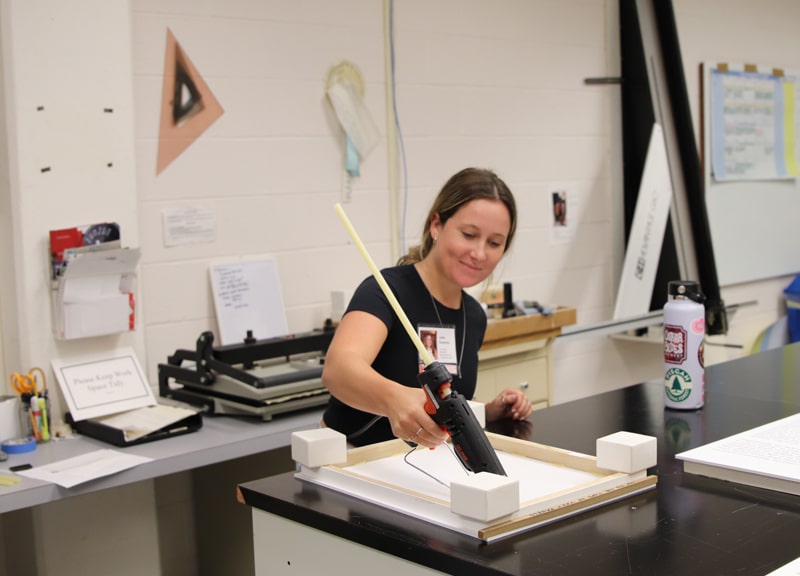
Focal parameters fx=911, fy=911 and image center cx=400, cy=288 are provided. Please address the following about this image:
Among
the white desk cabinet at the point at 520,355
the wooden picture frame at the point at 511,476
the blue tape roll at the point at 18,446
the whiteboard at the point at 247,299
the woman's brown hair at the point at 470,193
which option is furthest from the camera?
the white desk cabinet at the point at 520,355

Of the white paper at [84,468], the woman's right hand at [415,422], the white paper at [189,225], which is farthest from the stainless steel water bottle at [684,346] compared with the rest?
the white paper at [189,225]

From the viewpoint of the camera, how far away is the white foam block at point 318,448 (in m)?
1.29

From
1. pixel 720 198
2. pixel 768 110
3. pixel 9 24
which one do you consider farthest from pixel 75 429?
pixel 768 110

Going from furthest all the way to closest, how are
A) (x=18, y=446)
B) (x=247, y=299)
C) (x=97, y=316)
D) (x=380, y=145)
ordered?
(x=380, y=145) < (x=247, y=299) < (x=97, y=316) < (x=18, y=446)

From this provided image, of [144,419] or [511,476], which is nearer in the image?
[511,476]

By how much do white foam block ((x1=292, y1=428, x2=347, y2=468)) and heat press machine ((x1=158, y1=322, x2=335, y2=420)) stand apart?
1154 mm

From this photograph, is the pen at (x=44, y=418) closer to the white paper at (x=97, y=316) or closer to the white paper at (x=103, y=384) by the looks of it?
the white paper at (x=103, y=384)

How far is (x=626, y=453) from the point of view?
4.03 feet

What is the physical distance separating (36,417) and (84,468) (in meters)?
0.34

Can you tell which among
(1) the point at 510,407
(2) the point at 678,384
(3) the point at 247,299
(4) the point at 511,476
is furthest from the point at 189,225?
(4) the point at 511,476

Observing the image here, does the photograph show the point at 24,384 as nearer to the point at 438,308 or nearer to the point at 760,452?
the point at 438,308

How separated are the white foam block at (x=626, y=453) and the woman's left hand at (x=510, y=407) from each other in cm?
39

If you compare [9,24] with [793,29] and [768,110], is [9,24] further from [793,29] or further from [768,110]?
[793,29]

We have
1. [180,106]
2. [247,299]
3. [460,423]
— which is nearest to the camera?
[460,423]
